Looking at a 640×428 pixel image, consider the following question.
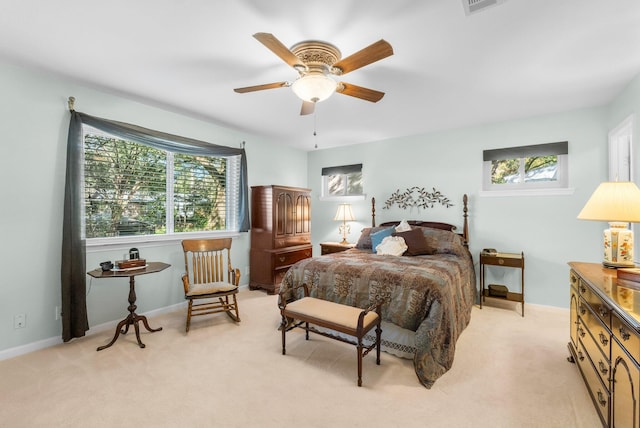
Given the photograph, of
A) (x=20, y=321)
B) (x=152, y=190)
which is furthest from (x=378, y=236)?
(x=20, y=321)

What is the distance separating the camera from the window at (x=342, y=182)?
531 centimetres

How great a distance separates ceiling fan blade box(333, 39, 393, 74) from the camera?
170cm

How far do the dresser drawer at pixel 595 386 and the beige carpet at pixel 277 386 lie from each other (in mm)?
111

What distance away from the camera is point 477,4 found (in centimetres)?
167

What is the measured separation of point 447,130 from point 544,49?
2.18 m

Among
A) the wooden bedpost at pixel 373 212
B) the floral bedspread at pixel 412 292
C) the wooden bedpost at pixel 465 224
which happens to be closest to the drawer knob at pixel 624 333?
the floral bedspread at pixel 412 292

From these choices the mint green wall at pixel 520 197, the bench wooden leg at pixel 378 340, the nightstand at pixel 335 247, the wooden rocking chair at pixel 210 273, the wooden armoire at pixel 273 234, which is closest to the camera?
the bench wooden leg at pixel 378 340

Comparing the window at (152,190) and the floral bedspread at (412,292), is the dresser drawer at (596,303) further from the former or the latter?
the window at (152,190)

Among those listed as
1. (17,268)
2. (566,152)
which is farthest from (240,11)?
(566,152)

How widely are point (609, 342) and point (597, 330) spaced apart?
24 cm

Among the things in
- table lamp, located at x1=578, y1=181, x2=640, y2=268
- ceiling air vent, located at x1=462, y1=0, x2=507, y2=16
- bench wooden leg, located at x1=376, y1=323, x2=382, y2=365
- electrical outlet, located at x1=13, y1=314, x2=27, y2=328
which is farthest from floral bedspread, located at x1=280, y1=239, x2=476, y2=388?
electrical outlet, located at x1=13, y1=314, x2=27, y2=328

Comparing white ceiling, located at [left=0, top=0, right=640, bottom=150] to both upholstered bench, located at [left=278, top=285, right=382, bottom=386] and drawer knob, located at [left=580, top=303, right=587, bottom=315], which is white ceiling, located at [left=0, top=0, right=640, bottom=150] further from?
upholstered bench, located at [left=278, top=285, right=382, bottom=386]

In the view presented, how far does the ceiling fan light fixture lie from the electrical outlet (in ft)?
10.3

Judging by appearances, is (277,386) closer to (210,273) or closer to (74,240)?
(210,273)
